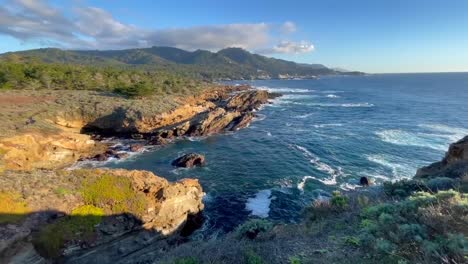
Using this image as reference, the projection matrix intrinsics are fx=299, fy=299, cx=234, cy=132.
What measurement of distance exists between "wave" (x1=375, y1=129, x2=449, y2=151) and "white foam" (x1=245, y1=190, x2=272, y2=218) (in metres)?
26.4

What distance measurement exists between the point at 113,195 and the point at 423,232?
17.2 metres

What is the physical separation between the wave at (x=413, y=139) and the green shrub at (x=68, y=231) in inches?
1639

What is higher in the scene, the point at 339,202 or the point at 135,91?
the point at 135,91

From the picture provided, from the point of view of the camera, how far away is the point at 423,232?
671 centimetres

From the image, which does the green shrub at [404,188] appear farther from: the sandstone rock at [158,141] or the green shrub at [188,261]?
the sandstone rock at [158,141]

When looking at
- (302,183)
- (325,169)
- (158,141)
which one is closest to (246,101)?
(158,141)

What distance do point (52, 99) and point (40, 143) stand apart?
66.9ft

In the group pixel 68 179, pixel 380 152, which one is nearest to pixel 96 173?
pixel 68 179

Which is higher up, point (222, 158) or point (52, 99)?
point (52, 99)

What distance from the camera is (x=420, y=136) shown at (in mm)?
47781

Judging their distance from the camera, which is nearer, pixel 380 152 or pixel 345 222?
pixel 345 222

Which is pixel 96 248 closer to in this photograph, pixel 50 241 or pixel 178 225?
pixel 50 241

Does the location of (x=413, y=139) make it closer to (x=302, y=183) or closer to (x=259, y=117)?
(x=302, y=183)

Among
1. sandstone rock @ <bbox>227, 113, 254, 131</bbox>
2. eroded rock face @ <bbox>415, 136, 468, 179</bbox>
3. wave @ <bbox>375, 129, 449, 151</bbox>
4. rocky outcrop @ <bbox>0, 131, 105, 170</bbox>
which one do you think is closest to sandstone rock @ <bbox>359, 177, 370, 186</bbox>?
eroded rock face @ <bbox>415, 136, 468, 179</bbox>
